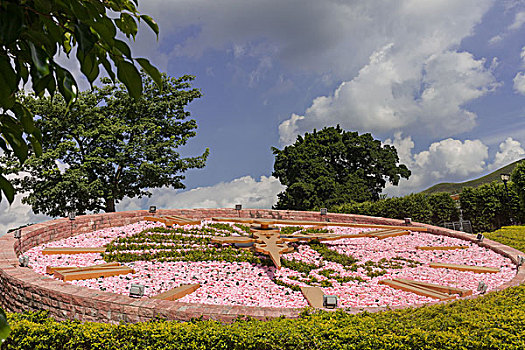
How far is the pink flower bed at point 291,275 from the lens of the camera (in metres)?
5.11

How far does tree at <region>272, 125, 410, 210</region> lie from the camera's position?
60.4 ft

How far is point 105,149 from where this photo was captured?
585 inches

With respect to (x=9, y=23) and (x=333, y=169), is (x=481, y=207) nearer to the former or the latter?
(x=333, y=169)

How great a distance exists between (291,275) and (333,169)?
13.9 meters

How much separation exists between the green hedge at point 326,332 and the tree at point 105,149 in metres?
10.7

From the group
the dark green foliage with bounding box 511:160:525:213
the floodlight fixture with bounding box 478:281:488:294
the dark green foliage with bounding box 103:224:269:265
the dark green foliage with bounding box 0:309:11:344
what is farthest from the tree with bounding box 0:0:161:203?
the dark green foliage with bounding box 511:160:525:213

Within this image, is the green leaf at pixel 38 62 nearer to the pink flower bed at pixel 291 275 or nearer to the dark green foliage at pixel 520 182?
the pink flower bed at pixel 291 275

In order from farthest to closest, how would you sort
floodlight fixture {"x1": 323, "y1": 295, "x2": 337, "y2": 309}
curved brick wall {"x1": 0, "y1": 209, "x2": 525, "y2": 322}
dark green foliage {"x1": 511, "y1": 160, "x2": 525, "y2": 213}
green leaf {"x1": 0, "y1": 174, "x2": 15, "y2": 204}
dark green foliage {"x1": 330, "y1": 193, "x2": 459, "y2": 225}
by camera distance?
dark green foliage {"x1": 511, "y1": 160, "x2": 525, "y2": 213} → dark green foliage {"x1": 330, "y1": 193, "x2": 459, "y2": 225} → floodlight fixture {"x1": 323, "y1": 295, "x2": 337, "y2": 309} → curved brick wall {"x1": 0, "y1": 209, "x2": 525, "y2": 322} → green leaf {"x1": 0, "y1": 174, "x2": 15, "y2": 204}

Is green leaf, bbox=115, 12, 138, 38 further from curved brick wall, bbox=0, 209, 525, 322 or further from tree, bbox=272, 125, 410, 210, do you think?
tree, bbox=272, 125, 410, 210

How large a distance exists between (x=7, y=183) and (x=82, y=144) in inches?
591

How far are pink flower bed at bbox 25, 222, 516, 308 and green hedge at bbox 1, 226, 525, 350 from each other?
1.16 meters

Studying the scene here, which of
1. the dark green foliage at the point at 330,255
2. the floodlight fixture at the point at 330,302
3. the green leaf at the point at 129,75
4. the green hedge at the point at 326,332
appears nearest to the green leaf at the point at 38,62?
the green leaf at the point at 129,75

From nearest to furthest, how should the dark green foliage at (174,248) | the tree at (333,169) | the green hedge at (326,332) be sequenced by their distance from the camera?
the green hedge at (326,332), the dark green foliage at (174,248), the tree at (333,169)

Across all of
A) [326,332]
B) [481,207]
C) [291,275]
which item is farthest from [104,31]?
[481,207]
